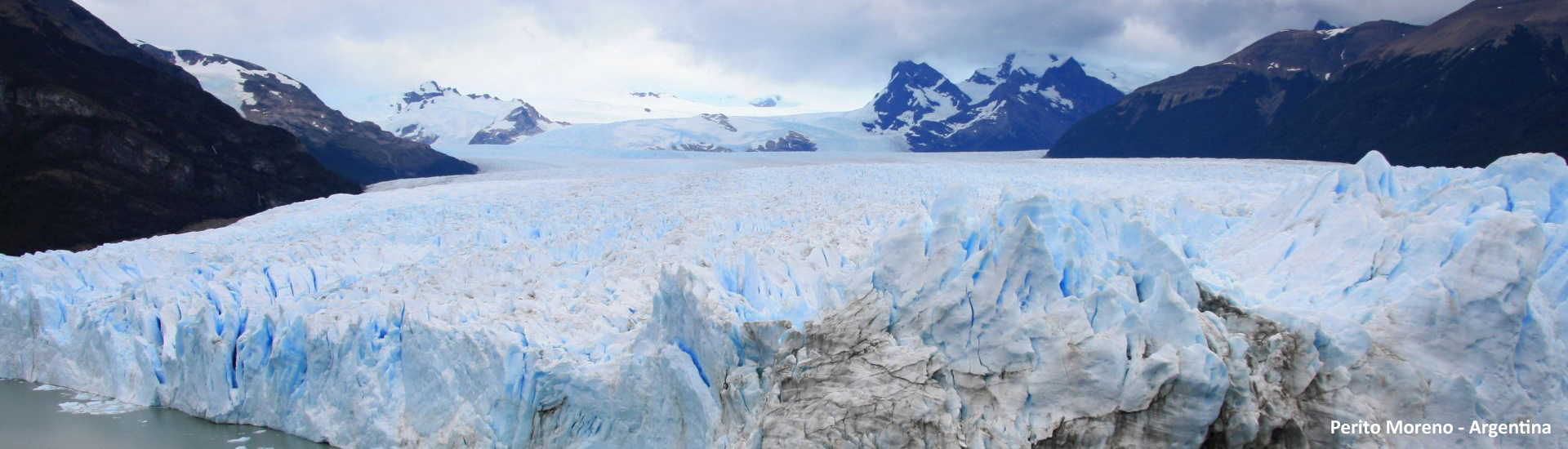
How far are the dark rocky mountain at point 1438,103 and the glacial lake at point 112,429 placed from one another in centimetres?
3019

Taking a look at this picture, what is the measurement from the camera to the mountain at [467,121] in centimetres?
6159

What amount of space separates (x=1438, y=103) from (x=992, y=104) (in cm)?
4020

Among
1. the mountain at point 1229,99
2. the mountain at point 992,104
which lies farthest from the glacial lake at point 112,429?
the mountain at point 992,104

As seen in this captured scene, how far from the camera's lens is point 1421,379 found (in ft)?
21.3

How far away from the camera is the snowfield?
257 inches

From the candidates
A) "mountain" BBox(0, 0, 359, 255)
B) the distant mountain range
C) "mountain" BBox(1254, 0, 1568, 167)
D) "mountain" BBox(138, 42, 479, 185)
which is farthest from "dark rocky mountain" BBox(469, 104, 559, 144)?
"mountain" BBox(1254, 0, 1568, 167)

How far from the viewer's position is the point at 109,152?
2138 centimetres

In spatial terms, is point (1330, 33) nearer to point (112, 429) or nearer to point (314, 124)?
point (314, 124)

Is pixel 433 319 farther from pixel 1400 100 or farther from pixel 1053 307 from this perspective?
pixel 1400 100

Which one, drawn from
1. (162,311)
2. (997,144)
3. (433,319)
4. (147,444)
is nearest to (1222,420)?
(433,319)

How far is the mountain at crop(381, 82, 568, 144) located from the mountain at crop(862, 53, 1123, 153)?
23.3 meters

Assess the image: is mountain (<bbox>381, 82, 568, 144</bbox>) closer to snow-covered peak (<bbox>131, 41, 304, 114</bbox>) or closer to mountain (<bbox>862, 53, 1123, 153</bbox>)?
snow-covered peak (<bbox>131, 41, 304, 114</bbox>)

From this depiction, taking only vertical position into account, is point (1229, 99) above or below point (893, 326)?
above

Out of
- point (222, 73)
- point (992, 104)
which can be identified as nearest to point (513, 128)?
point (222, 73)
